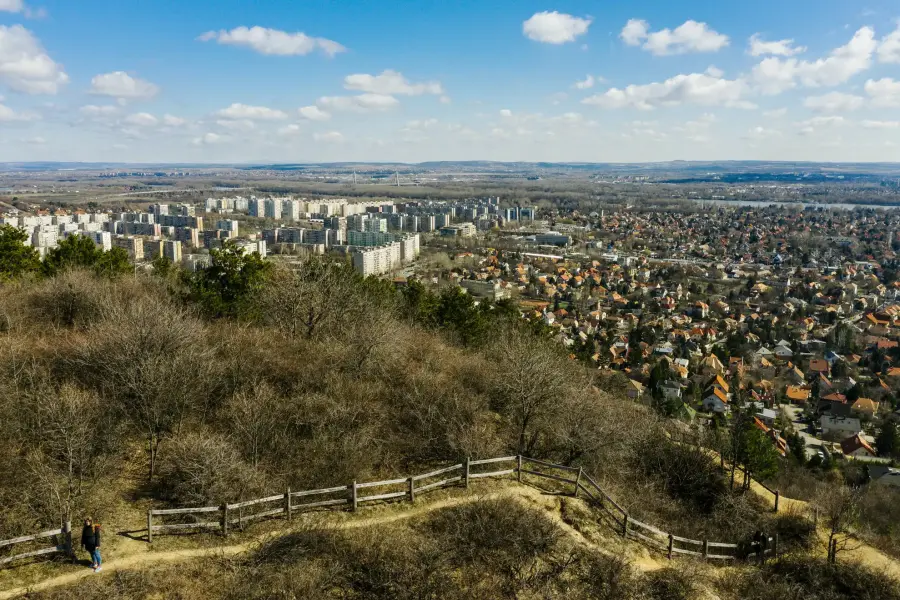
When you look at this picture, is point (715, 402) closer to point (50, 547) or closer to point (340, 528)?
point (340, 528)

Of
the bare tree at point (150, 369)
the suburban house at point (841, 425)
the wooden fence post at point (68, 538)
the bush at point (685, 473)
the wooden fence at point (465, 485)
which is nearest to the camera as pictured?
the wooden fence post at point (68, 538)

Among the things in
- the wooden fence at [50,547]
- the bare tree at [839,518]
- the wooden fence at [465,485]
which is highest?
the wooden fence at [50,547]

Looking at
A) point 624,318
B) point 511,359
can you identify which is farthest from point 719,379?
point 511,359

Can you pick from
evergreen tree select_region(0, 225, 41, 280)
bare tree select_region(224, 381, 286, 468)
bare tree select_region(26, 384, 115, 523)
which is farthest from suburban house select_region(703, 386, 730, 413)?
evergreen tree select_region(0, 225, 41, 280)

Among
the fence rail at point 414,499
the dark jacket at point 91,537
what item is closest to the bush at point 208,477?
the fence rail at point 414,499

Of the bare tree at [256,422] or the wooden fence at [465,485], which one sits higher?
the bare tree at [256,422]

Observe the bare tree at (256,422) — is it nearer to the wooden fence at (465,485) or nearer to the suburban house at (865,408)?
the wooden fence at (465,485)

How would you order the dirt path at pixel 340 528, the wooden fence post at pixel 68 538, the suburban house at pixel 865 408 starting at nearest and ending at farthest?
1. the dirt path at pixel 340 528
2. the wooden fence post at pixel 68 538
3. the suburban house at pixel 865 408

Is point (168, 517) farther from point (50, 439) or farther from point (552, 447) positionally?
point (552, 447)
